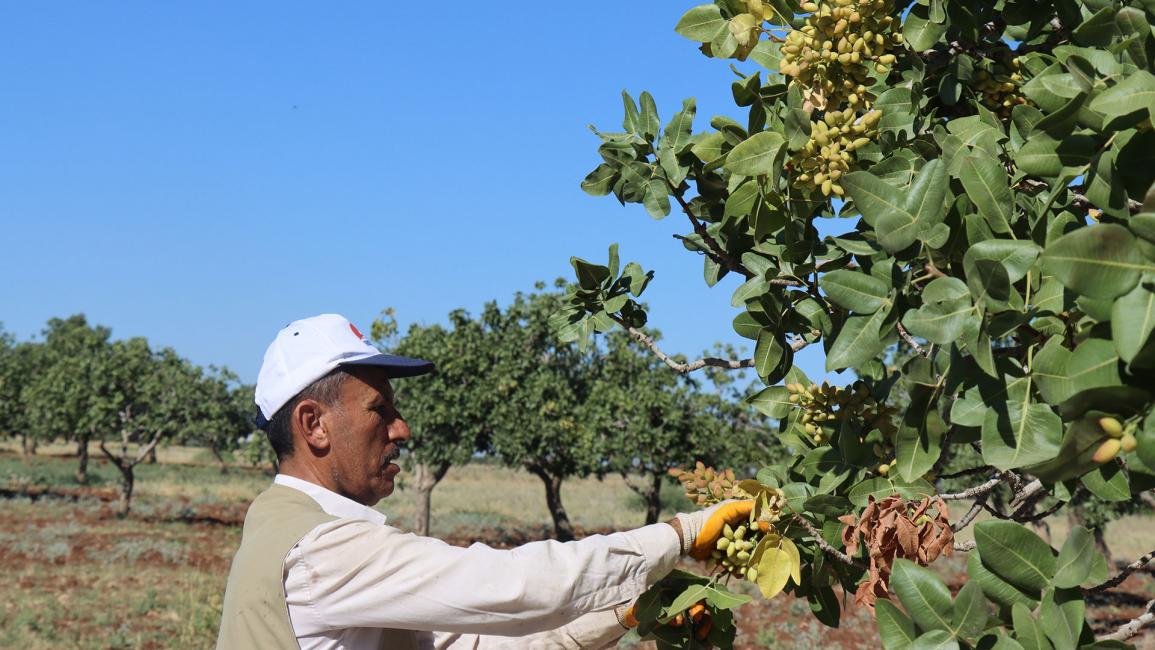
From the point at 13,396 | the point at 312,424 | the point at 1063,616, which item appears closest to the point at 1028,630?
the point at 1063,616

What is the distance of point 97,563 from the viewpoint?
700 inches

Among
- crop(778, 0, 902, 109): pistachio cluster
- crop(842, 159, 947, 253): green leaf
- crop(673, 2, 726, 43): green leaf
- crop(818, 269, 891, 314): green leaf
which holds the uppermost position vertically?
crop(673, 2, 726, 43): green leaf

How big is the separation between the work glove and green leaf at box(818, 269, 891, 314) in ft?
2.54

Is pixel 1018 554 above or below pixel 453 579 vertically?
above

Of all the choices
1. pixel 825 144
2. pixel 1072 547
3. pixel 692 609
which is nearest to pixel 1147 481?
pixel 1072 547

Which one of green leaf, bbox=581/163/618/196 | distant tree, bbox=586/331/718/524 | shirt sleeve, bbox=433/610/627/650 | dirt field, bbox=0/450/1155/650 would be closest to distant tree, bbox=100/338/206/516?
dirt field, bbox=0/450/1155/650

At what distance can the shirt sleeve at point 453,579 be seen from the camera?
80.0 inches

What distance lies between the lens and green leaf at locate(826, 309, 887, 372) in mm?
1497

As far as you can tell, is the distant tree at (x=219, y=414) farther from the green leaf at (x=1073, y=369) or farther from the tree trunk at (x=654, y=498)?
the green leaf at (x=1073, y=369)

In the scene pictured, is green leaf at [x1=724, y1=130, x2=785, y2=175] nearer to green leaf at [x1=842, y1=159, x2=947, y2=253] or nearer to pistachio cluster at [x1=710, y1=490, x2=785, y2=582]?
green leaf at [x1=842, y1=159, x2=947, y2=253]

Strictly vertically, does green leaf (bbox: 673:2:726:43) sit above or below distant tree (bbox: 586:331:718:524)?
above

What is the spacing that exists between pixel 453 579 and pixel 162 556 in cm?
1878

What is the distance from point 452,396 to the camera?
21.2 m

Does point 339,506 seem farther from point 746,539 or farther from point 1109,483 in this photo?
point 1109,483
